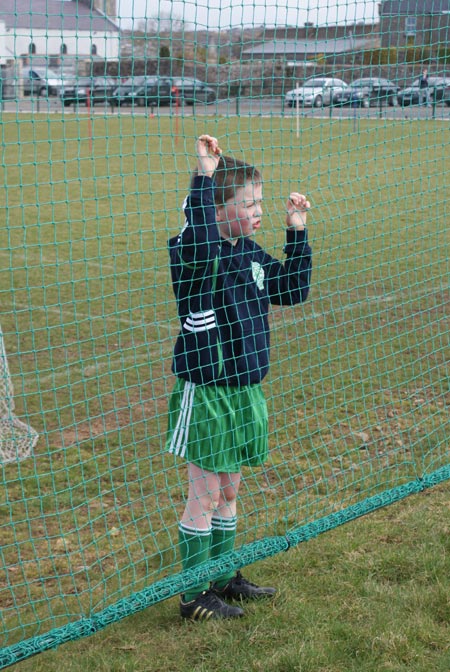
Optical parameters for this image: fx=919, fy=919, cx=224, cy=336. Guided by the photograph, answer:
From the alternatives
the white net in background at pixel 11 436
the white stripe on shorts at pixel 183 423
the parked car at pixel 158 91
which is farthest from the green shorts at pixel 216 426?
the white net in background at pixel 11 436

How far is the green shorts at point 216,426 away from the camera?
9.80 ft

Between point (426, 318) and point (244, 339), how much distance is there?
4139 mm

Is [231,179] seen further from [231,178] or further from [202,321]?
[202,321]

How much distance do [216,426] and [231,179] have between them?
0.82 metres

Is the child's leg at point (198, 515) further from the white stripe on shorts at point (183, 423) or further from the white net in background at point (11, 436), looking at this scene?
the white net in background at point (11, 436)

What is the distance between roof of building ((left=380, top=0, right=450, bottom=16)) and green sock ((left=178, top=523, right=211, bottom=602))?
100 inches

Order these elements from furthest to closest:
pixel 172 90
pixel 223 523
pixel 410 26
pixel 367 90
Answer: pixel 172 90
pixel 367 90
pixel 410 26
pixel 223 523

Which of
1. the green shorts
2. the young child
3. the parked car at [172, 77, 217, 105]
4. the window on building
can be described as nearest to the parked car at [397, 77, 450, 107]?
the window on building

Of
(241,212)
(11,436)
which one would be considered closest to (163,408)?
(11,436)

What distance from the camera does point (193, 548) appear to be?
309 cm

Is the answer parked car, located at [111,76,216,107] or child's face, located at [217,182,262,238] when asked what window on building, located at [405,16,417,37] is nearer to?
parked car, located at [111,76,216,107]

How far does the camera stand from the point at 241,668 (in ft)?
9.11

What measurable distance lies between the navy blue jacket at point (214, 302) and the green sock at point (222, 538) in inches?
21.2

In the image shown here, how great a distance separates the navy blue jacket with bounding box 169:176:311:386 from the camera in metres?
2.89
